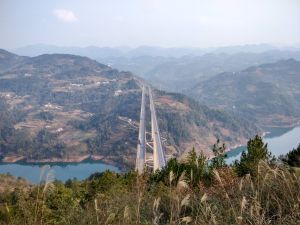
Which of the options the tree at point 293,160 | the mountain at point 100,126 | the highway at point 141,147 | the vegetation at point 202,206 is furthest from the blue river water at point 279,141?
the vegetation at point 202,206

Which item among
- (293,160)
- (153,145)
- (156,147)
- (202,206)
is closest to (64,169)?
(153,145)

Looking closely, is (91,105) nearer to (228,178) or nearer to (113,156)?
(113,156)

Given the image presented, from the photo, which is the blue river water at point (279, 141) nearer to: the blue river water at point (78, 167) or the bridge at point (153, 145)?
the blue river water at point (78, 167)

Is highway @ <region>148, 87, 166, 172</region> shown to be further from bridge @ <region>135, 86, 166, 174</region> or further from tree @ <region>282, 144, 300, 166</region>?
tree @ <region>282, 144, 300, 166</region>

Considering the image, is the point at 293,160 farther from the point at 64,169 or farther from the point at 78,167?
the point at 78,167

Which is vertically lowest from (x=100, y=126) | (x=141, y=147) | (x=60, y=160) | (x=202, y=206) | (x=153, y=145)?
(x=60, y=160)

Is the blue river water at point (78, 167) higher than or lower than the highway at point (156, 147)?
lower

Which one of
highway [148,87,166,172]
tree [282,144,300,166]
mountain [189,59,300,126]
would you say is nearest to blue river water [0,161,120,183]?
A: highway [148,87,166,172]

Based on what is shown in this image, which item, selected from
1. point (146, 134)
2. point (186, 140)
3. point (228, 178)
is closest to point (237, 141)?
point (186, 140)

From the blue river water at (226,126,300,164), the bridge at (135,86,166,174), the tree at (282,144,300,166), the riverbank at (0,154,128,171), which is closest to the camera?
the tree at (282,144,300,166)
